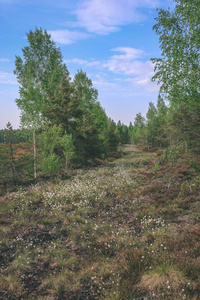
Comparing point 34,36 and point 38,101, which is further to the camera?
point 34,36

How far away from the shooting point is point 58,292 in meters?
4.49

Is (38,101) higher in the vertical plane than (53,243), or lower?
higher

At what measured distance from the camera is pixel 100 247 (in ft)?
21.1

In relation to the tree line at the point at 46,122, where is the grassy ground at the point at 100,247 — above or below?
below

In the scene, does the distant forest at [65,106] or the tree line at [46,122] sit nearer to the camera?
the distant forest at [65,106]

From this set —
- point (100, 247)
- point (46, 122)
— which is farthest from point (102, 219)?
point (46, 122)

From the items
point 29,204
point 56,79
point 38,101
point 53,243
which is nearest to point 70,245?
point 53,243

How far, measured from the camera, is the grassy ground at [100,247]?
4.40 meters

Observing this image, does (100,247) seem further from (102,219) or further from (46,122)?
(46,122)

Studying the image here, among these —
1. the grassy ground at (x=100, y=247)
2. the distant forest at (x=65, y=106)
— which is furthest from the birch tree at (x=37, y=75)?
the grassy ground at (x=100, y=247)

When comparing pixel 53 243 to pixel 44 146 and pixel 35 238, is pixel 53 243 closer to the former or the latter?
pixel 35 238

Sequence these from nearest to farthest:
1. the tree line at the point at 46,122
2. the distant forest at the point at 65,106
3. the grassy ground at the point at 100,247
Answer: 1. the grassy ground at the point at 100,247
2. the distant forest at the point at 65,106
3. the tree line at the point at 46,122

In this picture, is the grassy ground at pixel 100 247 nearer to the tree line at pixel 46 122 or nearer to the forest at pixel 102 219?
the forest at pixel 102 219

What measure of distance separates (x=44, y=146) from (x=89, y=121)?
9986 mm
